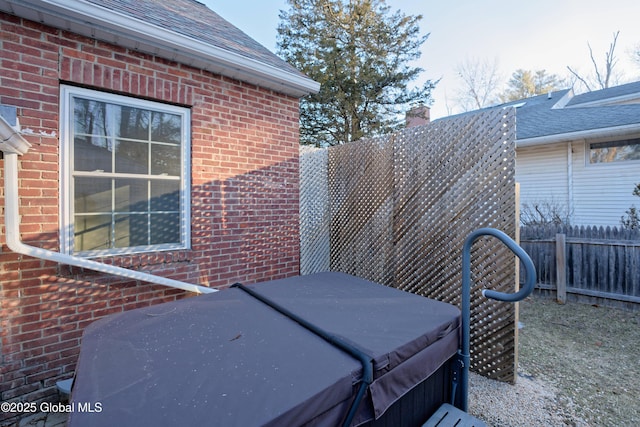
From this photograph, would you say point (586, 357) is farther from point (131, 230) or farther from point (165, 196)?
point (131, 230)

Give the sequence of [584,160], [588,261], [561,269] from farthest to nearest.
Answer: [584,160]
[561,269]
[588,261]

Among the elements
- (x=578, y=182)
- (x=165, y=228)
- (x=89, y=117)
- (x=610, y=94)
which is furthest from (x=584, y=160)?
(x=89, y=117)

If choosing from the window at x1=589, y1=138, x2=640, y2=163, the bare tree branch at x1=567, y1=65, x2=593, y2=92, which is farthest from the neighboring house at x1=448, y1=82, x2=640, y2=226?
the bare tree branch at x1=567, y1=65, x2=593, y2=92

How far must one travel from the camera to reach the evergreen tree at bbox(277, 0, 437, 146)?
382 inches

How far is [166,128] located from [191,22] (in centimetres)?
145

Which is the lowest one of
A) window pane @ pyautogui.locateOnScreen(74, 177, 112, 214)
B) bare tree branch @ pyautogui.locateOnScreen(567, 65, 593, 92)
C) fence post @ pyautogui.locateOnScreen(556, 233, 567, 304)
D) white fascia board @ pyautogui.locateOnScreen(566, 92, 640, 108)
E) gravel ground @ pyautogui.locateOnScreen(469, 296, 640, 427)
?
gravel ground @ pyautogui.locateOnScreen(469, 296, 640, 427)

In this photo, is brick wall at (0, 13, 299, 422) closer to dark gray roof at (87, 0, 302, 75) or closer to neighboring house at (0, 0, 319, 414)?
neighboring house at (0, 0, 319, 414)

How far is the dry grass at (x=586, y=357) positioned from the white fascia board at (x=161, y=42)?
435cm

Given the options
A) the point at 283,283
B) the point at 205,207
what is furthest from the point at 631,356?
the point at 205,207

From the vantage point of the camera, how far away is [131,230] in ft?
10.6

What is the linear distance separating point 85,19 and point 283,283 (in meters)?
2.86

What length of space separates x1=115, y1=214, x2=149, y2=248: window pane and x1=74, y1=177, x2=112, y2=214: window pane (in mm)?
176

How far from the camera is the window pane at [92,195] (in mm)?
2934

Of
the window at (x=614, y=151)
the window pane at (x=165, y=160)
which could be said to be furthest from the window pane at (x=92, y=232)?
the window at (x=614, y=151)
